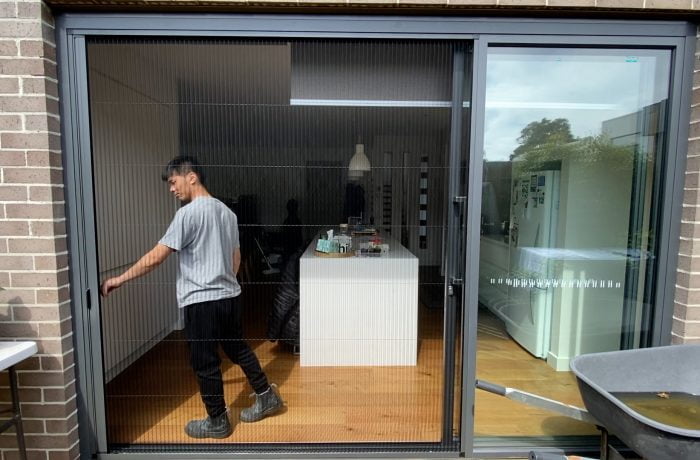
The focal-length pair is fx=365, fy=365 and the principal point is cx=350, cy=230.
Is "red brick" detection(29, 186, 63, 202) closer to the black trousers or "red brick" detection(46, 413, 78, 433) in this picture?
the black trousers

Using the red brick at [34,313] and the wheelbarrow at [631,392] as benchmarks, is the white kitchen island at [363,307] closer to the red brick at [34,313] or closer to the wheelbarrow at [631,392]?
the wheelbarrow at [631,392]

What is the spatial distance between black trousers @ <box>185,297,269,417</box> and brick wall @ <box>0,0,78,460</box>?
0.56m

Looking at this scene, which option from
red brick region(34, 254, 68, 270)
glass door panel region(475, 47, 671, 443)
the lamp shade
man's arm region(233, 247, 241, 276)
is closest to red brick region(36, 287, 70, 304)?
red brick region(34, 254, 68, 270)

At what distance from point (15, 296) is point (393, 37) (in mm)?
2149

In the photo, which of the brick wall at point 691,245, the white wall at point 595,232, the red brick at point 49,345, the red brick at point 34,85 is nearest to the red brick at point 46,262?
the red brick at point 49,345

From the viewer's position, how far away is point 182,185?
1.87 meters

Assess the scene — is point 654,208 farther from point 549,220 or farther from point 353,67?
point 353,67

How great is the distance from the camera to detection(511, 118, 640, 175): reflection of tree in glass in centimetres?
200

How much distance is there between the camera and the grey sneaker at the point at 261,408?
83.7 inches

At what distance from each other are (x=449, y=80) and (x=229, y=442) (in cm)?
226

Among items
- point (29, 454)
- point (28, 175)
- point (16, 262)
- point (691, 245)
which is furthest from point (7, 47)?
point (691, 245)

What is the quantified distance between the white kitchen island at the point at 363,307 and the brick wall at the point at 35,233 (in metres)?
1.17

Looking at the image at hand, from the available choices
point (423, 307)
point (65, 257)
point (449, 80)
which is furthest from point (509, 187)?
point (65, 257)

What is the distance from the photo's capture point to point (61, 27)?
1.71 metres
